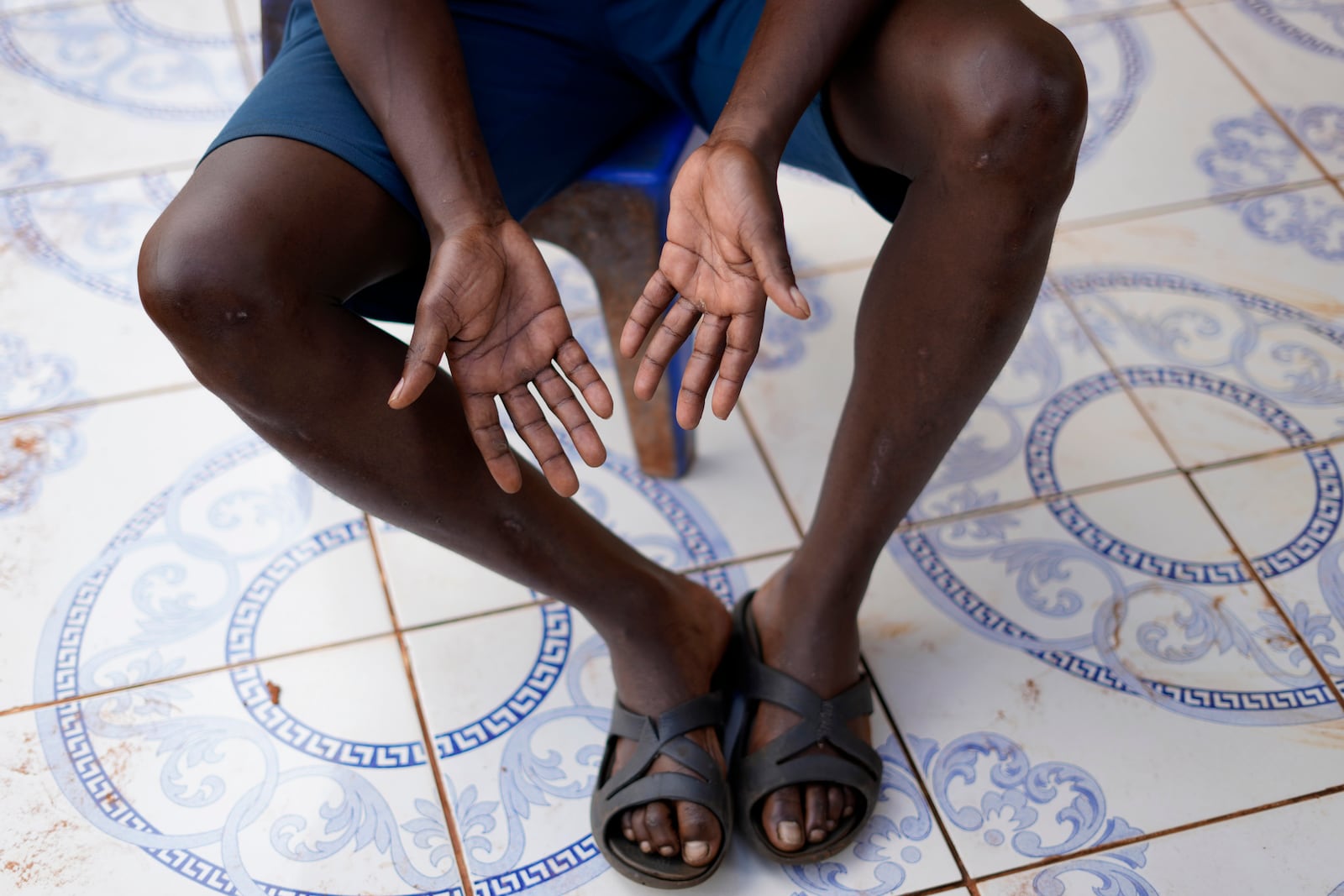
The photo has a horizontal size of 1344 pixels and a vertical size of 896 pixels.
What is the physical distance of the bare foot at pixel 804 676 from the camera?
0.95 m

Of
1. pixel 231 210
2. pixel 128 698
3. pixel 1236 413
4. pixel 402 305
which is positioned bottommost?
pixel 128 698

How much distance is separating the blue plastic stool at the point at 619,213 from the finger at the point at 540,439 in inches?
10.8

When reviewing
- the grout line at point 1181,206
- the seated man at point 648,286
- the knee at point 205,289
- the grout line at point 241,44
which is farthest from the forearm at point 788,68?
the grout line at point 241,44

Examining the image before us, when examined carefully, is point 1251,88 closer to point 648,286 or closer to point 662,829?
point 648,286

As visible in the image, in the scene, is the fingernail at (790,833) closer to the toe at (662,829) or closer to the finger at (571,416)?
the toe at (662,829)

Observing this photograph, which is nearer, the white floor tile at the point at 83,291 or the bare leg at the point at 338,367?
the bare leg at the point at 338,367

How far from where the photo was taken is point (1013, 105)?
2.49 feet

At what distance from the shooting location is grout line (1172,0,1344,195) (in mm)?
1623

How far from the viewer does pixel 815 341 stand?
1.42m

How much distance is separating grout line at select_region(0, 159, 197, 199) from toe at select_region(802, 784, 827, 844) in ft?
4.09

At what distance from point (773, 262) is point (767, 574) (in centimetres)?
49

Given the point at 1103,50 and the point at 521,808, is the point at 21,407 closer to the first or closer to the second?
the point at 521,808

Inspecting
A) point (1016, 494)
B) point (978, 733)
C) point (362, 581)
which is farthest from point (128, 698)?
point (1016, 494)

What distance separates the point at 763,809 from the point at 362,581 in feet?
1.55
